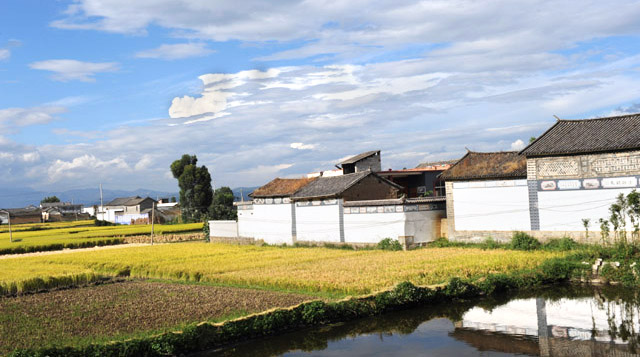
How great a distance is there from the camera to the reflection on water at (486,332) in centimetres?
1078

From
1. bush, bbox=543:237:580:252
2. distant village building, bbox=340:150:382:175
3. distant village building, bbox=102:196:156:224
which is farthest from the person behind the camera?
distant village building, bbox=102:196:156:224

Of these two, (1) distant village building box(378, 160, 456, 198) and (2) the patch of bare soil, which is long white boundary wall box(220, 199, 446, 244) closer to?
(1) distant village building box(378, 160, 456, 198)

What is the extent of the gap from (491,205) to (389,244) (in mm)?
4784

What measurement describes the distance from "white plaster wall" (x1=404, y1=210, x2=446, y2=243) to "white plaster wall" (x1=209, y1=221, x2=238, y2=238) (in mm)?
14319

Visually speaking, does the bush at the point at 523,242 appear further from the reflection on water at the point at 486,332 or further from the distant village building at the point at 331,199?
the distant village building at the point at 331,199

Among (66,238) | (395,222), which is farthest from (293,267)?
(66,238)

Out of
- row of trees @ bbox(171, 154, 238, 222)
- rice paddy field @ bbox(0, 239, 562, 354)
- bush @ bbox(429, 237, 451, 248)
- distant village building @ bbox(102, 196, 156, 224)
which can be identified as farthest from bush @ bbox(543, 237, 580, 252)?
distant village building @ bbox(102, 196, 156, 224)

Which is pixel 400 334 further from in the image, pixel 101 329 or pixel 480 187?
pixel 480 187

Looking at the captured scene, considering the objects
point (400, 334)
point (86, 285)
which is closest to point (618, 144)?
point (400, 334)

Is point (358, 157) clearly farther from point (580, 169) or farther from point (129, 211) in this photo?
point (129, 211)

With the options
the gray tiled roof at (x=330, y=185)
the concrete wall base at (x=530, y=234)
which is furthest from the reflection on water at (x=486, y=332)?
the gray tiled roof at (x=330, y=185)

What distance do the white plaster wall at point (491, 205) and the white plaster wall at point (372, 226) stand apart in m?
2.60

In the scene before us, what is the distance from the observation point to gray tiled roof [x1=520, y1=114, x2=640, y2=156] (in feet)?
68.3

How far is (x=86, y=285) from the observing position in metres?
20.8
